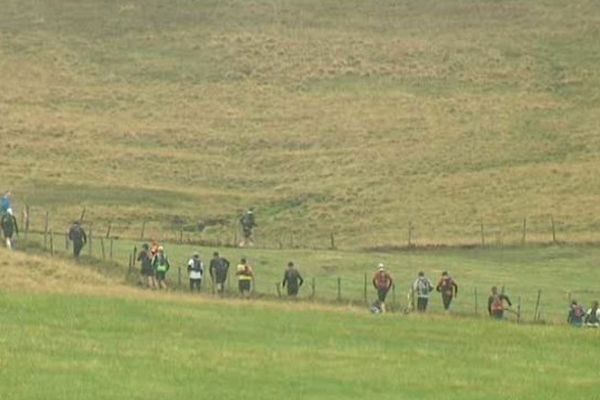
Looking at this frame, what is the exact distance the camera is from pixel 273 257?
207ft

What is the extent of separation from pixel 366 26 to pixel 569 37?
50.2 ft

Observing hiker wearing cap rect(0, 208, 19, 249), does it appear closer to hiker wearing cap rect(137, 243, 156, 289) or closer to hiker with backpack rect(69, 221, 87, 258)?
hiker with backpack rect(69, 221, 87, 258)

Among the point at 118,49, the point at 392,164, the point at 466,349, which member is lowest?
the point at 466,349

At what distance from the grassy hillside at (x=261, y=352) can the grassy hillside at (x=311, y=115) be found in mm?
27891

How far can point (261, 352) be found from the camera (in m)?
38.0

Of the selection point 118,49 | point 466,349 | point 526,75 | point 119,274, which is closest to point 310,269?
point 119,274

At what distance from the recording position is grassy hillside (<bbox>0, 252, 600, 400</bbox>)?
33.1 meters

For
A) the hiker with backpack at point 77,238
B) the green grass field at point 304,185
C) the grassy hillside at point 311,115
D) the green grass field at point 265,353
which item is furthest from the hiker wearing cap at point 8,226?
the grassy hillside at point 311,115

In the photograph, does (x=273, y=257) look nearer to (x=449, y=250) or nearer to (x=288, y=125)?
(x=449, y=250)

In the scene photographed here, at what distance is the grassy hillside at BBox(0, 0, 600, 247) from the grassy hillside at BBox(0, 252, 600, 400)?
91.5ft

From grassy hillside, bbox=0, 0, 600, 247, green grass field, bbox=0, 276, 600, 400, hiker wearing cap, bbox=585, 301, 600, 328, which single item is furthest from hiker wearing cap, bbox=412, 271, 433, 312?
grassy hillside, bbox=0, 0, 600, 247

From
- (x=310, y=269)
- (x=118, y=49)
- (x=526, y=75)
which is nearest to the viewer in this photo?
(x=310, y=269)

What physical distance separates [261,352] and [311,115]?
6989cm

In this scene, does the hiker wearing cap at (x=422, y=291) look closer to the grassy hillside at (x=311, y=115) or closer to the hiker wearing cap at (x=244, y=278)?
the hiker wearing cap at (x=244, y=278)
